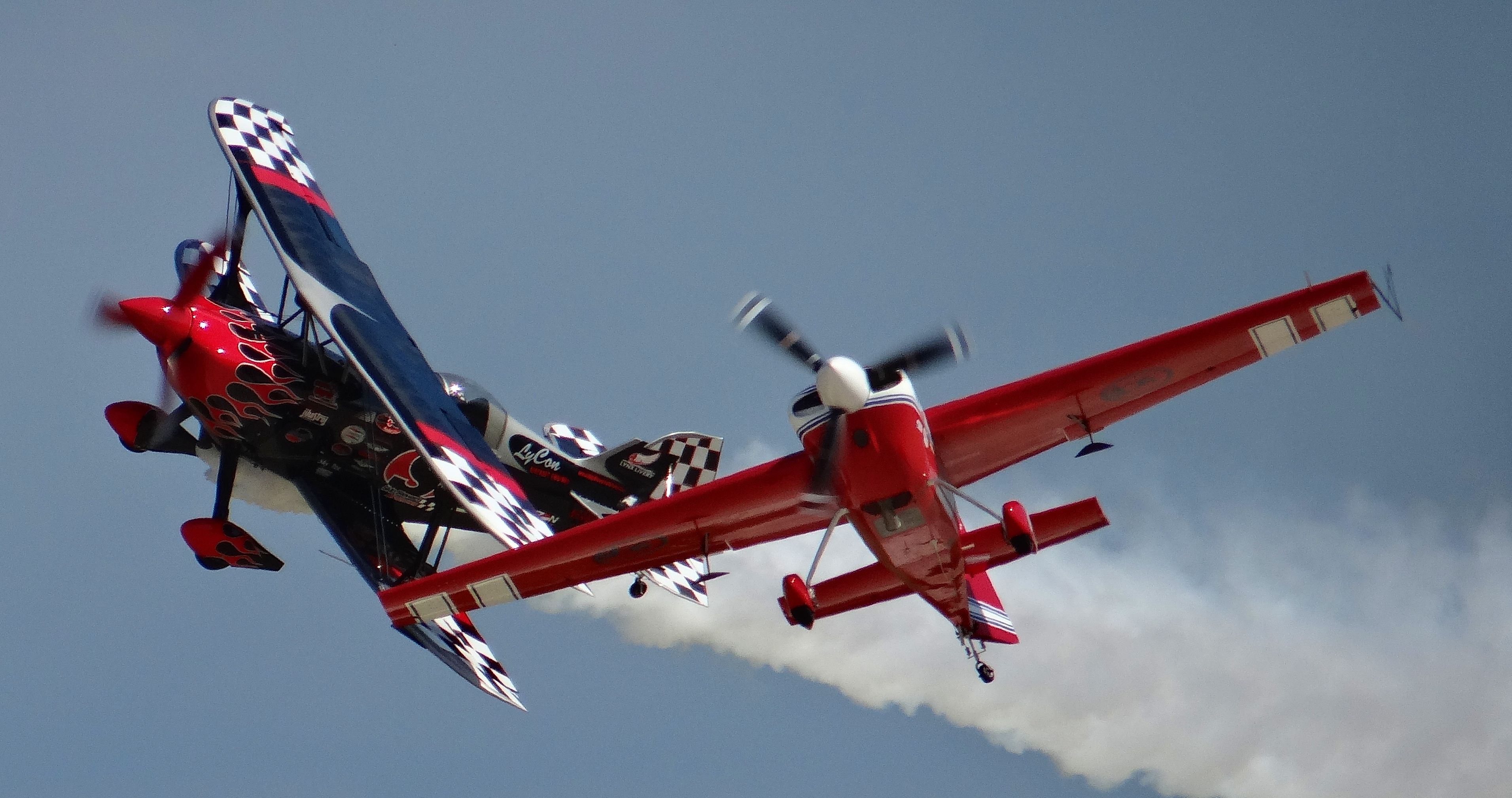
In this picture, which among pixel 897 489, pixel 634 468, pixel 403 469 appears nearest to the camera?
pixel 897 489

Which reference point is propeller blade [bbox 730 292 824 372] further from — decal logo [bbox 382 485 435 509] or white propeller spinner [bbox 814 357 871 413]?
decal logo [bbox 382 485 435 509]

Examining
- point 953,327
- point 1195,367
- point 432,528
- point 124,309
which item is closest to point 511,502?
point 432,528

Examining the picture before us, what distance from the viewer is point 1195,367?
53.7 ft

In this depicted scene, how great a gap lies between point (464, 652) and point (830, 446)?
8.31 meters

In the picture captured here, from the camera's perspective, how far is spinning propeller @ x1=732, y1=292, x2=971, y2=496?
14688mm

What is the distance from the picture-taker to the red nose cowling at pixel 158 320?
19.5 metres

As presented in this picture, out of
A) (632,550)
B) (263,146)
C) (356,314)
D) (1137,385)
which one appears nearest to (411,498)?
(356,314)

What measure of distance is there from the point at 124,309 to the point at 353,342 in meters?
2.95

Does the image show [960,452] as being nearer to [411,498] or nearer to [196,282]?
[411,498]

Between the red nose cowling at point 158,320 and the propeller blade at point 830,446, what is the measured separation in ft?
29.7

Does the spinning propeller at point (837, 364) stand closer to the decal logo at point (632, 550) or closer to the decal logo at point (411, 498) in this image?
the decal logo at point (632, 550)

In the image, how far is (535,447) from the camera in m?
22.9

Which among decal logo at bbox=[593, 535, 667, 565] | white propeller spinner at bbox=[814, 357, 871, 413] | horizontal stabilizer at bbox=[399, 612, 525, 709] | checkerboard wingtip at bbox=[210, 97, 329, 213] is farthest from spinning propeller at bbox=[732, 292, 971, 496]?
checkerboard wingtip at bbox=[210, 97, 329, 213]

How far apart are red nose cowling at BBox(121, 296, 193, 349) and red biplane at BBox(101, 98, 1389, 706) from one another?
3cm
